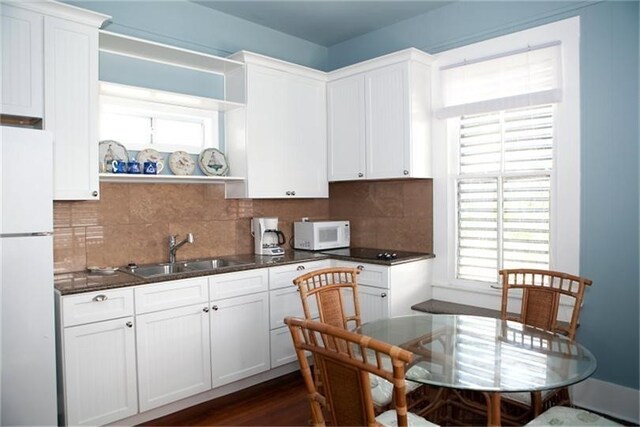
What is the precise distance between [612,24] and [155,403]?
11.9 feet

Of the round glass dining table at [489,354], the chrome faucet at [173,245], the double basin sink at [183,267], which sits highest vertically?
the chrome faucet at [173,245]

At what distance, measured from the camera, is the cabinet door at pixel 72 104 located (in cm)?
256

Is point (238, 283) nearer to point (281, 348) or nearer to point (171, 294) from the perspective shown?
point (171, 294)

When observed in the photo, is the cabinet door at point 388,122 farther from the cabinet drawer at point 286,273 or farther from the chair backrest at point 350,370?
the chair backrest at point 350,370

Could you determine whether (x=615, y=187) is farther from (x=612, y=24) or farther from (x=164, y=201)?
(x=164, y=201)

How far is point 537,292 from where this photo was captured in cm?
252

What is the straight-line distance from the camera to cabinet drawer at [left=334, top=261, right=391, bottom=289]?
10.9ft

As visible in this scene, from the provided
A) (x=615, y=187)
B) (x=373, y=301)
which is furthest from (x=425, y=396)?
(x=615, y=187)

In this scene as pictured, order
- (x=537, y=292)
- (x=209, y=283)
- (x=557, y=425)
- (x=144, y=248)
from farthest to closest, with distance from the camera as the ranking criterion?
(x=144, y=248) → (x=209, y=283) → (x=537, y=292) → (x=557, y=425)

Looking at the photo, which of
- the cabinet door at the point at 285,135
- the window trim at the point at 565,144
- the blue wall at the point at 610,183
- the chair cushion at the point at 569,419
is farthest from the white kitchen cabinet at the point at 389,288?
the chair cushion at the point at 569,419

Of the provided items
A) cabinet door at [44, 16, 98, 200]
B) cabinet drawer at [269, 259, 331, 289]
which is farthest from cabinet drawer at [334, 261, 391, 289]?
cabinet door at [44, 16, 98, 200]

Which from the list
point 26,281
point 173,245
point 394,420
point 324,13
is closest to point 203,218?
point 173,245

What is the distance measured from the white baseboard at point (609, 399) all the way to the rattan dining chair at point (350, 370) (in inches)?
84.7

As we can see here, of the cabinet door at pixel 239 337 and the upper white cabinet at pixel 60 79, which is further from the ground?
the upper white cabinet at pixel 60 79
